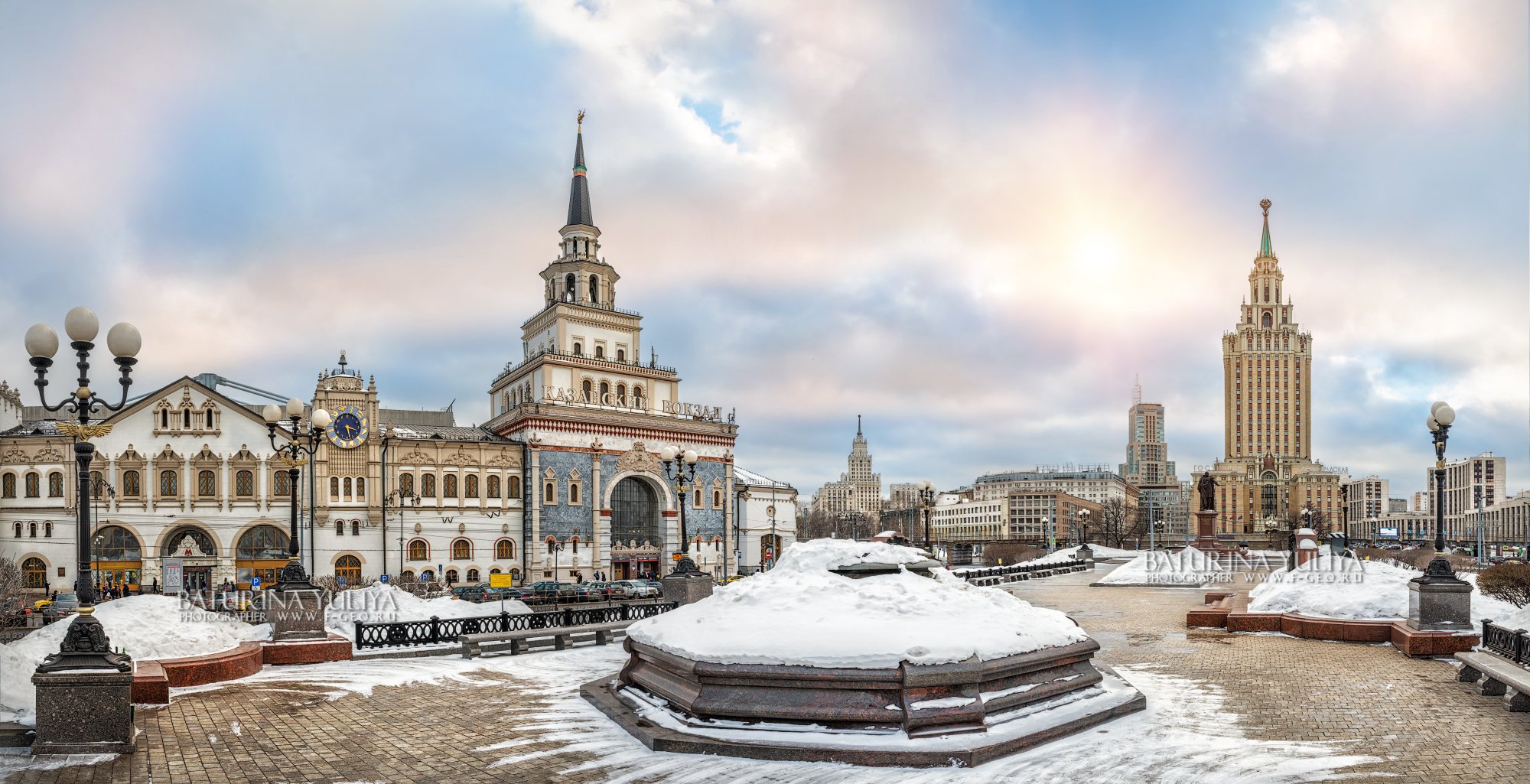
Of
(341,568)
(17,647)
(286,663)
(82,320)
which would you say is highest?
→ (82,320)

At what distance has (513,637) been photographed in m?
17.0

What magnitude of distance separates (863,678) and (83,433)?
8855 millimetres

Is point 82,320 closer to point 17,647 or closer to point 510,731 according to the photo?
point 17,647

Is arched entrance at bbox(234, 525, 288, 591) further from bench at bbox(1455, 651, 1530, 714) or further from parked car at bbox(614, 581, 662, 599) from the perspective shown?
bench at bbox(1455, 651, 1530, 714)

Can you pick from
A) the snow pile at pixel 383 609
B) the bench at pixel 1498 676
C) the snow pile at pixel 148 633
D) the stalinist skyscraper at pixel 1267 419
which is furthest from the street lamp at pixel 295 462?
the stalinist skyscraper at pixel 1267 419

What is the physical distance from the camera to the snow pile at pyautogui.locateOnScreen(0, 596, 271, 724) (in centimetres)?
1204

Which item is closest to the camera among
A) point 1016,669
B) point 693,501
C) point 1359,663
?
point 1016,669

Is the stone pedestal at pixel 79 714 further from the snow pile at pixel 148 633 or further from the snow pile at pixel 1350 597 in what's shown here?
the snow pile at pixel 1350 597

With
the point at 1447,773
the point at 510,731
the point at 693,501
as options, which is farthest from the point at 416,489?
the point at 1447,773

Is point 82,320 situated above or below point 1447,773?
above

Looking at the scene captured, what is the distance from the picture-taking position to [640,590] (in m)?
40.8

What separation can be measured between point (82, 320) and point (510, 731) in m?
6.46

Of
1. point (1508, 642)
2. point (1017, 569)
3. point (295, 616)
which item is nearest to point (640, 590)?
point (1017, 569)

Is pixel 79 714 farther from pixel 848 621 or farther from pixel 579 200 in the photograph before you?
pixel 579 200
